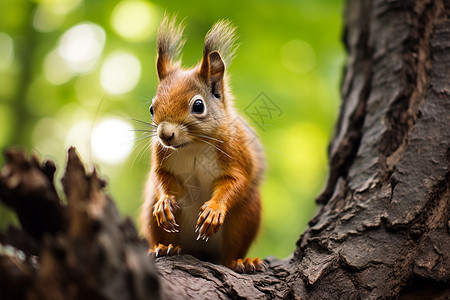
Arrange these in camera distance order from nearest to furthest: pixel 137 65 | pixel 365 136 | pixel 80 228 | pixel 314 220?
1. pixel 80 228
2. pixel 314 220
3. pixel 365 136
4. pixel 137 65

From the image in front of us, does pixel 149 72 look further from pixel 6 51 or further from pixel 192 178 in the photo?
pixel 6 51

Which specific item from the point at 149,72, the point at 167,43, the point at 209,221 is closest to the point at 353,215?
the point at 209,221

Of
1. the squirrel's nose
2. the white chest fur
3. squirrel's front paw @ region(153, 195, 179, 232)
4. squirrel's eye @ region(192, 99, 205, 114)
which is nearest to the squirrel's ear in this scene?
squirrel's eye @ region(192, 99, 205, 114)

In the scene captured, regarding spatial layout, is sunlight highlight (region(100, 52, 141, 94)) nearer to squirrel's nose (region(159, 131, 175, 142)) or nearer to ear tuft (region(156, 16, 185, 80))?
ear tuft (region(156, 16, 185, 80))

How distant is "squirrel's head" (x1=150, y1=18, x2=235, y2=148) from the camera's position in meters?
2.29

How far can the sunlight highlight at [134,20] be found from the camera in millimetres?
4164

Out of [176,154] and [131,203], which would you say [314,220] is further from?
[131,203]

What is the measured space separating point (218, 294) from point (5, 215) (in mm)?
4271

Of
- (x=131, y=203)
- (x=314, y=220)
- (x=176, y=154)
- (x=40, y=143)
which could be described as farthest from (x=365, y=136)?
(x=40, y=143)

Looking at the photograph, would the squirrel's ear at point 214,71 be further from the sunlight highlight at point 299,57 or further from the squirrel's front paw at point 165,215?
the sunlight highlight at point 299,57

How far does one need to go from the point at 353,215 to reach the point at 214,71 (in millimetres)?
1161

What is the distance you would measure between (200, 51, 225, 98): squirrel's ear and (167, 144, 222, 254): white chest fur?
37 centimetres

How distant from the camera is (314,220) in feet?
8.24

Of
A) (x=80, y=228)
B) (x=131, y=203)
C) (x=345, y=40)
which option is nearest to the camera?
(x=80, y=228)
